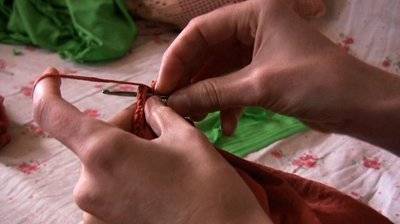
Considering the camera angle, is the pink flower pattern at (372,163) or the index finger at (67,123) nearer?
the index finger at (67,123)

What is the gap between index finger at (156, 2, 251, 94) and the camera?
56 centimetres

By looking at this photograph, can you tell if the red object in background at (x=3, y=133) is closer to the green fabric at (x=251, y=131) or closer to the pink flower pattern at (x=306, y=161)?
the green fabric at (x=251, y=131)

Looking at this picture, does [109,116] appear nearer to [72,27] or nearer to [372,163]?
[72,27]

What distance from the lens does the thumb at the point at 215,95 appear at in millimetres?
537

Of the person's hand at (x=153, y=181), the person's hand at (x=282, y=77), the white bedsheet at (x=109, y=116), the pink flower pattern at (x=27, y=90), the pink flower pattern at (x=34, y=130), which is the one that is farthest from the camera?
the pink flower pattern at (x=27, y=90)

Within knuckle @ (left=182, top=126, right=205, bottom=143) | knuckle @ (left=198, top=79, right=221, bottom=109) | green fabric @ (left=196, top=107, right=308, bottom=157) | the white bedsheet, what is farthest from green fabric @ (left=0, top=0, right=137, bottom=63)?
knuckle @ (left=182, top=126, right=205, bottom=143)

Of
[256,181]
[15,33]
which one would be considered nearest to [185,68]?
[256,181]

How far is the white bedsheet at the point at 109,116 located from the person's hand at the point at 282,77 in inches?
10.0

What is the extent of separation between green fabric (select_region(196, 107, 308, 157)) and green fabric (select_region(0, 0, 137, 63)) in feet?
1.11

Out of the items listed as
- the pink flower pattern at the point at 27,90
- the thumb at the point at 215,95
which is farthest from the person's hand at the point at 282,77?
the pink flower pattern at the point at 27,90

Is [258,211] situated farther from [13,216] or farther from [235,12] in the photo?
[13,216]

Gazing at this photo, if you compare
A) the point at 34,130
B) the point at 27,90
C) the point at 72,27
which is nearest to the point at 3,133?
the point at 34,130

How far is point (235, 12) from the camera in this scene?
1.83ft

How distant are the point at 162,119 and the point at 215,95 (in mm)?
87
